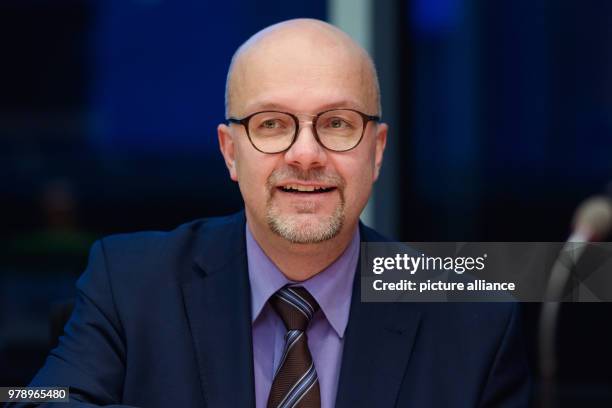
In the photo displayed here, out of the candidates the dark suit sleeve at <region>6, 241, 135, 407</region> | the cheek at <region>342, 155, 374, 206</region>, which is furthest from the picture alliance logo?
the dark suit sleeve at <region>6, 241, 135, 407</region>

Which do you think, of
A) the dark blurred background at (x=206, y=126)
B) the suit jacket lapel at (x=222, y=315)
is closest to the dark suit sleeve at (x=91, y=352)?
the suit jacket lapel at (x=222, y=315)

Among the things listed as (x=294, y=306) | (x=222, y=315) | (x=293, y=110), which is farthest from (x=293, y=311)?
(x=293, y=110)

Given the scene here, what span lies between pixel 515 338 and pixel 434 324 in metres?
0.15

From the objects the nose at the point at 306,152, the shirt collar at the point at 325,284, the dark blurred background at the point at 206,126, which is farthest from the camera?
the dark blurred background at the point at 206,126

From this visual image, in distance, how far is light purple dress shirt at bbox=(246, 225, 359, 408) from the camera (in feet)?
5.13

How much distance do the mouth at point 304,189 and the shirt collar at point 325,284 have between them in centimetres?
17

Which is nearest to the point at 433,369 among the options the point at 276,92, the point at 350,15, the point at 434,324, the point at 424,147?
the point at 434,324

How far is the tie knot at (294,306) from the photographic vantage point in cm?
158

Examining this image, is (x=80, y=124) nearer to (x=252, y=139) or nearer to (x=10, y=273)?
(x=10, y=273)

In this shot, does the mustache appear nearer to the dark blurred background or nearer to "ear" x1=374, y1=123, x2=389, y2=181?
"ear" x1=374, y1=123, x2=389, y2=181

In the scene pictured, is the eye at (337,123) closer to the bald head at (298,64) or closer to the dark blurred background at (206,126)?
the bald head at (298,64)

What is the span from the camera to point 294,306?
1.59m

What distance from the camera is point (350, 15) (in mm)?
3416

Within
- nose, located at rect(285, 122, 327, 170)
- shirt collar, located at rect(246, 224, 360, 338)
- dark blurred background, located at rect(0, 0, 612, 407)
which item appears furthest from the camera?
dark blurred background, located at rect(0, 0, 612, 407)
